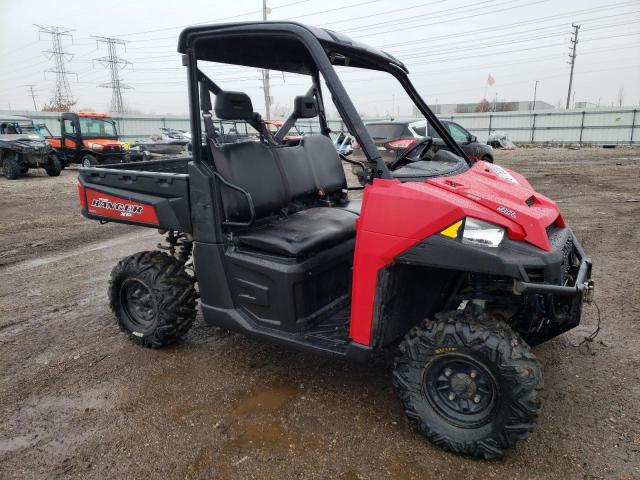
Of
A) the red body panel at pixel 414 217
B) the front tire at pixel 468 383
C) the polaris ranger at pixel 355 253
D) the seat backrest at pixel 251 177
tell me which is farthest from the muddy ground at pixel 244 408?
the seat backrest at pixel 251 177

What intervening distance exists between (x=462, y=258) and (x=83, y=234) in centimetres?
701

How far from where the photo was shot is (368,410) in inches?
111

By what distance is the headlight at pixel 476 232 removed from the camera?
7.30 feet

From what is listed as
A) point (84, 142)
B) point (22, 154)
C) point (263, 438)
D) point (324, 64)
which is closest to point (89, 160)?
point (84, 142)

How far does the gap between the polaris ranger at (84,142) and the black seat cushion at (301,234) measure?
16.0 meters

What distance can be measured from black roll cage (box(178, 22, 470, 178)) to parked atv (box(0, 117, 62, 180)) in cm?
1405

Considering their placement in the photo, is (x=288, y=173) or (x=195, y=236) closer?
(x=195, y=236)

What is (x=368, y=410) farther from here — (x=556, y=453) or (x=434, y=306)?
(x=556, y=453)

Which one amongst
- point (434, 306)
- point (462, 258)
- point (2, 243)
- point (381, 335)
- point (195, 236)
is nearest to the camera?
point (462, 258)

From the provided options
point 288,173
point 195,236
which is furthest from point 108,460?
point 288,173

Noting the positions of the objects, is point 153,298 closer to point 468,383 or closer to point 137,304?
point 137,304

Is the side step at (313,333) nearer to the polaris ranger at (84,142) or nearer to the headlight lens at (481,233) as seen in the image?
the headlight lens at (481,233)

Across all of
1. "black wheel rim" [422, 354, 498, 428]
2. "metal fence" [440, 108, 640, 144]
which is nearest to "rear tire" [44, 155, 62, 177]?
"black wheel rim" [422, 354, 498, 428]

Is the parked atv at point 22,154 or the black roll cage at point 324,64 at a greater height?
the black roll cage at point 324,64
